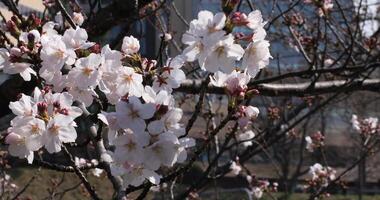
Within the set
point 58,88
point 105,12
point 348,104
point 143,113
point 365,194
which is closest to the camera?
point 143,113

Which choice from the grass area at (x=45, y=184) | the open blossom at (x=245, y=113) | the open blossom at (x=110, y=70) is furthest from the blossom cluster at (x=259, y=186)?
the grass area at (x=45, y=184)

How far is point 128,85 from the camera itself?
1390 mm

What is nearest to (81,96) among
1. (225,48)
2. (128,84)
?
(128,84)

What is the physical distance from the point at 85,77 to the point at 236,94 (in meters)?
0.36

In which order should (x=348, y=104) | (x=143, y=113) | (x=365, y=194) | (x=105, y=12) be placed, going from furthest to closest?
(x=365, y=194)
(x=348, y=104)
(x=105, y=12)
(x=143, y=113)

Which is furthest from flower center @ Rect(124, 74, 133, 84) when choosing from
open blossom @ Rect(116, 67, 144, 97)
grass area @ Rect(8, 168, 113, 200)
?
grass area @ Rect(8, 168, 113, 200)

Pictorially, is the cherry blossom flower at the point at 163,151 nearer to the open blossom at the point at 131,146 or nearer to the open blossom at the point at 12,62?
the open blossom at the point at 131,146

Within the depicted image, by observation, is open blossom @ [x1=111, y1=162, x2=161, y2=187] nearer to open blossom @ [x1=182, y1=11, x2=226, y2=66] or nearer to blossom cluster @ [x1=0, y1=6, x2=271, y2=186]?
blossom cluster @ [x1=0, y1=6, x2=271, y2=186]

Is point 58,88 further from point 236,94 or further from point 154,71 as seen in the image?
point 236,94

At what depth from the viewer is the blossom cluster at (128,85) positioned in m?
1.24

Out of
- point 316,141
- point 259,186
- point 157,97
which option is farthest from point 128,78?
point 259,186

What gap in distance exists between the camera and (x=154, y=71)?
1465 mm

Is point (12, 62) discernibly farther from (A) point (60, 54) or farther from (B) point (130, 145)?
(B) point (130, 145)

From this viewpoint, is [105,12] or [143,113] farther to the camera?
[105,12]
